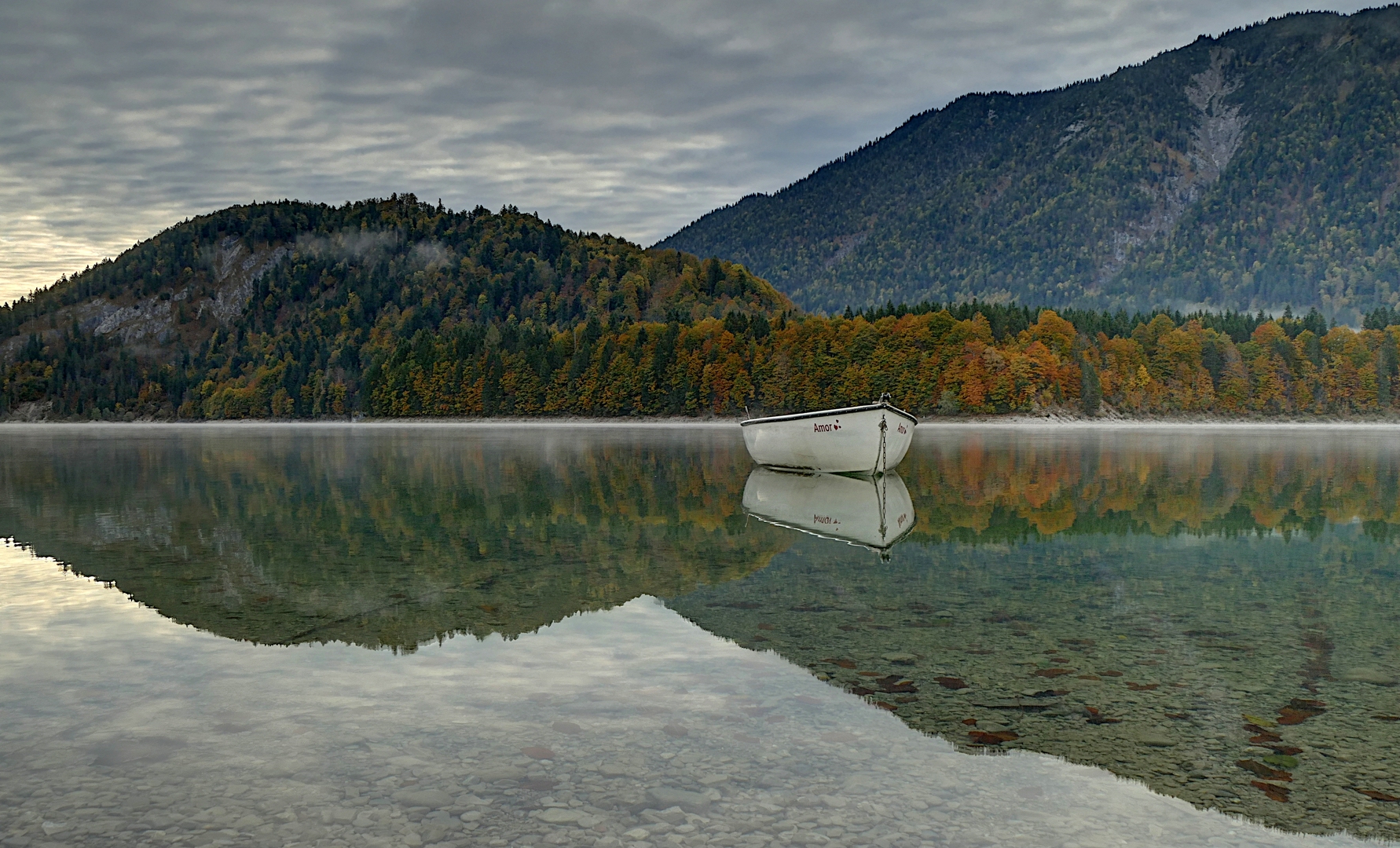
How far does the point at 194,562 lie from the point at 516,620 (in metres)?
8.63

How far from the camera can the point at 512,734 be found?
364 inches

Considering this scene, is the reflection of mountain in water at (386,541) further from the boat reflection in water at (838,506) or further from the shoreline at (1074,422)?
the shoreline at (1074,422)

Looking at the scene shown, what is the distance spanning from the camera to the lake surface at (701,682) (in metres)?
7.54

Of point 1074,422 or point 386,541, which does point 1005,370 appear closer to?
point 1074,422

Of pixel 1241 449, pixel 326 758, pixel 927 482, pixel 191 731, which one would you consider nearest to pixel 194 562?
pixel 191 731

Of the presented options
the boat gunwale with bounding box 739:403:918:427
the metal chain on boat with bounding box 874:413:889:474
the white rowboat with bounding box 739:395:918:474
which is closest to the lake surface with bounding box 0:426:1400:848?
the boat gunwale with bounding box 739:403:918:427

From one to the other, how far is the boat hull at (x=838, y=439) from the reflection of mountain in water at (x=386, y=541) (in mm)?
2347

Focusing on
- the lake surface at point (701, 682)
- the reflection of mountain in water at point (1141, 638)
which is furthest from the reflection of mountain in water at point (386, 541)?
the reflection of mountain in water at point (1141, 638)

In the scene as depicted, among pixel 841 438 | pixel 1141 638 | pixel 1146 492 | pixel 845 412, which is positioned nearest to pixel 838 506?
pixel 1146 492

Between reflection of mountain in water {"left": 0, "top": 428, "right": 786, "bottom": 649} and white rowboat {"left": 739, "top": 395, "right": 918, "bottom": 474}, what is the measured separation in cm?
243

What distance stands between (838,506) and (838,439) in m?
12.9

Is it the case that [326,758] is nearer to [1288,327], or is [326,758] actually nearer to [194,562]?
[194,562]

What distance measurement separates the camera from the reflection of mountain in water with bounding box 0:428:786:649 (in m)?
15.2

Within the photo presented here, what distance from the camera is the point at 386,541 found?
22797 millimetres
